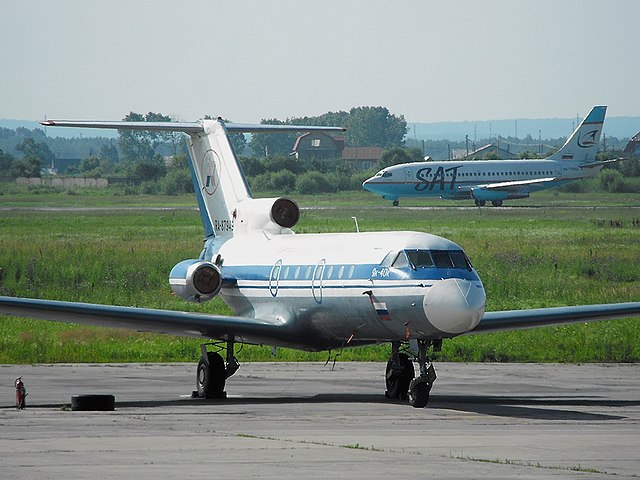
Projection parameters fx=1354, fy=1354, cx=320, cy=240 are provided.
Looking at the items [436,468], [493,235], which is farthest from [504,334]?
[493,235]

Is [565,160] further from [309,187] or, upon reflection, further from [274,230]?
[274,230]

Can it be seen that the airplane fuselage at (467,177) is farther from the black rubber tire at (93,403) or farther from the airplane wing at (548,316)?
the black rubber tire at (93,403)

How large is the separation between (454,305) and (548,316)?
4.81 metres

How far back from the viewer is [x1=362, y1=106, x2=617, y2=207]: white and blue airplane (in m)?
103

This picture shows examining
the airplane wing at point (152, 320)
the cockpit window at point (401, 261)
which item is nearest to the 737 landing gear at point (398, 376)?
the airplane wing at point (152, 320)

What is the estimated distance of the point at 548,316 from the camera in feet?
84.7

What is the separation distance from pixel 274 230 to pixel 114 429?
33.4 feet

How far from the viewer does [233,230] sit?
97.4 ft

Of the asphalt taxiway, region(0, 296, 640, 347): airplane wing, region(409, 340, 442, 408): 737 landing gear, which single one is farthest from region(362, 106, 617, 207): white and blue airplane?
region(409, 340, 442, 408): 737 landing gear

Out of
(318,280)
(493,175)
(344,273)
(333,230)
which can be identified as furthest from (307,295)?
(493,175)

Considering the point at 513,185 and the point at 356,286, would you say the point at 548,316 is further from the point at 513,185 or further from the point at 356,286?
the point at 513,185

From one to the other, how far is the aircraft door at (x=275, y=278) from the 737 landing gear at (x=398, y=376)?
271 cm

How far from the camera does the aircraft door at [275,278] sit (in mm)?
26156

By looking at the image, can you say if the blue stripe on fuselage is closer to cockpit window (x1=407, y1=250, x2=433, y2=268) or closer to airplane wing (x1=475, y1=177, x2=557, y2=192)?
cockpit window (x1=407, y1=250, x2=433, y2=268)
